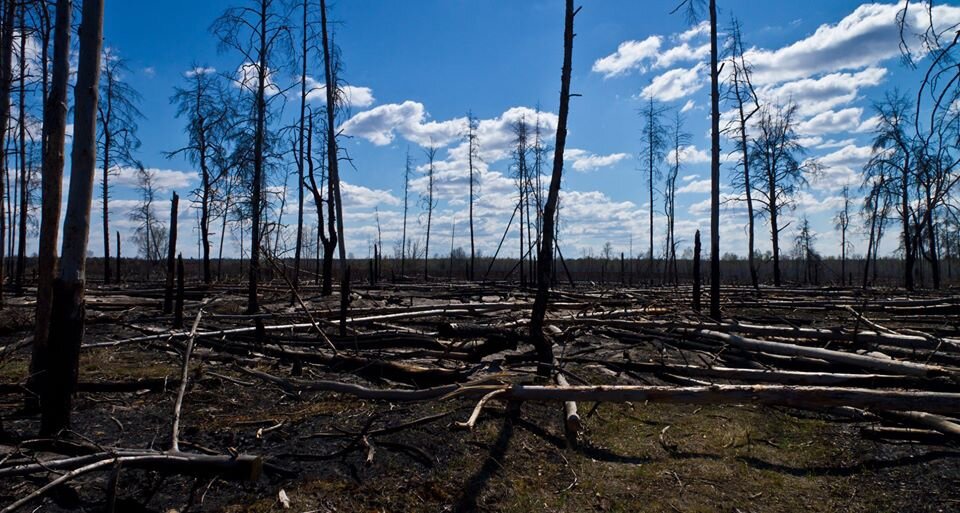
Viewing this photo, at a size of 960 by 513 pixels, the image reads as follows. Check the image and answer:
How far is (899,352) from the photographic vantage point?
25.2 ft

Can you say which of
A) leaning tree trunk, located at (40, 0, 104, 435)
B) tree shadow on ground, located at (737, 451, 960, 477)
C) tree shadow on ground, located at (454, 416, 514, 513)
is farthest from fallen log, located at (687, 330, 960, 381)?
leaning tree trunk, located at (40, 0, 104, 435)

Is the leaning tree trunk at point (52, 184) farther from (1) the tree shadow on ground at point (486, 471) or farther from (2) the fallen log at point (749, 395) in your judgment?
(2) the fallen log at point (749, 395)

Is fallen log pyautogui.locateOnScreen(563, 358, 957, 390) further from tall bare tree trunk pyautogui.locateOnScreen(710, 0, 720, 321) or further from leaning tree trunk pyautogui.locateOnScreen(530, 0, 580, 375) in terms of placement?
tall bare tree trunk pyautogui.locateOnScreen(710, 0, 720, 321)

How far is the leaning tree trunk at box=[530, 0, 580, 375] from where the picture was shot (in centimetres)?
718

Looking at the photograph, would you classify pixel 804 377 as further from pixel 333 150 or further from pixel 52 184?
pixel 333 150

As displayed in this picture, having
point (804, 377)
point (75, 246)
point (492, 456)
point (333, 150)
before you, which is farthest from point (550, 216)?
point (333, 150)

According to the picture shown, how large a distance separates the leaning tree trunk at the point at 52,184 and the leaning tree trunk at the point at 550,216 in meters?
4.77

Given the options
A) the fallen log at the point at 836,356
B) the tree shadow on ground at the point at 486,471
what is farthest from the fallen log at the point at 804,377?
the tree shadow on ground at the point at 486,471

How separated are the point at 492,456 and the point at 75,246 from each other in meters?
3.33

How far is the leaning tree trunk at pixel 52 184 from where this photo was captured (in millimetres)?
4867

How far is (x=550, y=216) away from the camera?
7.58 m

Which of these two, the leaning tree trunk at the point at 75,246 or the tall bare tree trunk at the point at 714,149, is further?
the tall bare tree trunk at the point at 714,149

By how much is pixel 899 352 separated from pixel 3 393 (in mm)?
9918

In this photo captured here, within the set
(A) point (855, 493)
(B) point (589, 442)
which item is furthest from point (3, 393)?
(A) point (855, 493)
